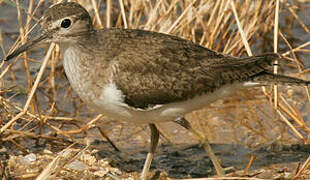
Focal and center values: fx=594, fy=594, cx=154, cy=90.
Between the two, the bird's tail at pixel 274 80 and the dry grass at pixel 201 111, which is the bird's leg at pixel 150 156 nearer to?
the dry grass at pixel 201 111

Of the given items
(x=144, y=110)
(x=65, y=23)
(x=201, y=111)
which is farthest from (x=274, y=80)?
(x=65, y=23)

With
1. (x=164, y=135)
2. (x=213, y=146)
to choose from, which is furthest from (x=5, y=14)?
(x=213, y=146)

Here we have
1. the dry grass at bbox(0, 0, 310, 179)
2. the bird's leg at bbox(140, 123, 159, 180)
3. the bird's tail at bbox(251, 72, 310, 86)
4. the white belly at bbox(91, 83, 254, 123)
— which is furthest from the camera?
the dry grass at bbox(0, 0, 310, 179)

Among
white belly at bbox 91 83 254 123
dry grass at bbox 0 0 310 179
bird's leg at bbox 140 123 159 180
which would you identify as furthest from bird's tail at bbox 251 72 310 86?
bird's leg at bbox 140 123 159 180

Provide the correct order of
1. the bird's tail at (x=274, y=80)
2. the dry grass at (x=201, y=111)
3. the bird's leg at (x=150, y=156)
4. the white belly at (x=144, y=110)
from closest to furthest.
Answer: the white belly at (x=144, y=110) < the bird's tail at (x=274, y=80) < the bird's leg at (x=150, y=156) < the dry grass at (x=201, y=111)

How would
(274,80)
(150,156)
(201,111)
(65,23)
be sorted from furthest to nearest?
(201,111)
(150,156)
(274,80)
(65,23)

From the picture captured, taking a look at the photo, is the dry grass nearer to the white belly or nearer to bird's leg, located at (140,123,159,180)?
bird's leg, located at (140,123,159,180)

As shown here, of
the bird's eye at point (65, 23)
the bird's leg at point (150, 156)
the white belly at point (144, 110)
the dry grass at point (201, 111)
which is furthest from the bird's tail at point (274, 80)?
the bird's eye at point (65, 23)

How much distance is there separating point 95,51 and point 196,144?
82.2 inches

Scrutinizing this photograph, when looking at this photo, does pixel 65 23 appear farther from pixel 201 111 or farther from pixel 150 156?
pixel 201 111

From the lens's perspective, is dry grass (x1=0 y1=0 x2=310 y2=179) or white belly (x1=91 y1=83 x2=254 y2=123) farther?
dry grass (x1=0 y1=0 x2=310 y2=179)

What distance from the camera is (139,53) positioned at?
19.5ft

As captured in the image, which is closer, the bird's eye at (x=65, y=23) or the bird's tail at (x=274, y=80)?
the bird's eye at (x=65, y=23)

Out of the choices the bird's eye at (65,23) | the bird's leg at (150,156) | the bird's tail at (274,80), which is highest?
the bird's eye at (65,23)
